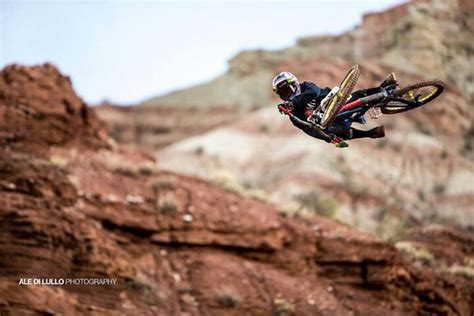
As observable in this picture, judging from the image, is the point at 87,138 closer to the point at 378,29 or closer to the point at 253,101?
the point at 253,101

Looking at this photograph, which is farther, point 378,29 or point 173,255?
point 378,29

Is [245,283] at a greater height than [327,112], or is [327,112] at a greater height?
[327,112]

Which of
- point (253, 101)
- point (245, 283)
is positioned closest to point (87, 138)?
point (245, 283)

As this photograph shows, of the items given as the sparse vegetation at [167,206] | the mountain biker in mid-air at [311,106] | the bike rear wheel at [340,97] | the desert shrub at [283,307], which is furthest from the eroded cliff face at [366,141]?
the bike rear wheel at [340,97]

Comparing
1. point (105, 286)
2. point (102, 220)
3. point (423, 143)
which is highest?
point (423, 143)

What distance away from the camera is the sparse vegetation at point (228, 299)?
2233cm

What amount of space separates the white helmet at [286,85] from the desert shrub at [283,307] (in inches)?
234

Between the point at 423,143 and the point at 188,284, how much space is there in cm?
3983

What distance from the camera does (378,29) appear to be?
82688 mm

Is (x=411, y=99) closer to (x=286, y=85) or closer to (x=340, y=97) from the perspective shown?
(x=340, y=97)

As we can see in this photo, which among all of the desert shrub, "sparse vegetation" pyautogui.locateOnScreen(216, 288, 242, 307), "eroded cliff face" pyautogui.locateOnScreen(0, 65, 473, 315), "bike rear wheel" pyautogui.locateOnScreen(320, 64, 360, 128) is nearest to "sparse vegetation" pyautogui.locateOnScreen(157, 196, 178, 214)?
"eroded cliff face" pyautogui.locateOnScreen(0, 65, 473, 315)

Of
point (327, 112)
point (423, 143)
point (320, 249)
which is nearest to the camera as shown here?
point (327, 112)

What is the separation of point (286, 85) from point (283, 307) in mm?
6295

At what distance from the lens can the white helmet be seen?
1844cm
